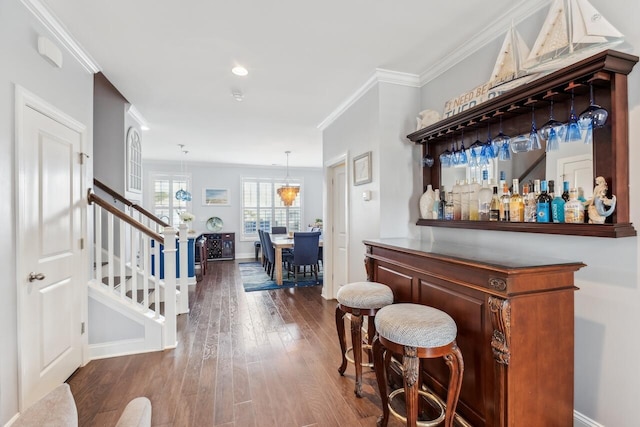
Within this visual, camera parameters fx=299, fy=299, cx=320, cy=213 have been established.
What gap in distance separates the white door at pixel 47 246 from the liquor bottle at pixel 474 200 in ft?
10.3

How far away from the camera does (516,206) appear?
1.99 meters

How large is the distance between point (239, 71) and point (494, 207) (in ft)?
8.49

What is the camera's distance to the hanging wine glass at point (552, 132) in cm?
178

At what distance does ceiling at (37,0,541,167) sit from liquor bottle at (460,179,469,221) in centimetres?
117

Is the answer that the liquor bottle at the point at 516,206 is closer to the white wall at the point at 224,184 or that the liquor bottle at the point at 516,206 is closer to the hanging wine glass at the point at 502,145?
the hanging wine glass at the point at 502,145

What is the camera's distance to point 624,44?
1.54 metres

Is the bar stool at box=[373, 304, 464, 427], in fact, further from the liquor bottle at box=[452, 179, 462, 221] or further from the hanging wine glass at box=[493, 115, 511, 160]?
the hanging wine glass at box=[493, 115, 511, 160]

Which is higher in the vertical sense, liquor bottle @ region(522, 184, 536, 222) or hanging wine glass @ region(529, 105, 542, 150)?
hanging wine glass @ region(529, 105, 542, 150)

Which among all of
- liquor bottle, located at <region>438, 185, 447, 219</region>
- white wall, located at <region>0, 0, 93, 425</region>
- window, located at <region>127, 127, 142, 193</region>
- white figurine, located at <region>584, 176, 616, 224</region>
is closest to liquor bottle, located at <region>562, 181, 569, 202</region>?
white figurine, located at <region>584, 176, 616, 224</region>

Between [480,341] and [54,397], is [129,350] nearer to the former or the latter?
[54,397]

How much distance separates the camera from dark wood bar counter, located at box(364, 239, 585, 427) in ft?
4.56

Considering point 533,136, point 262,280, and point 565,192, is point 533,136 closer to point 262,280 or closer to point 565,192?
point 565,192

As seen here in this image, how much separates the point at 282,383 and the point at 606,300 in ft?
6.98

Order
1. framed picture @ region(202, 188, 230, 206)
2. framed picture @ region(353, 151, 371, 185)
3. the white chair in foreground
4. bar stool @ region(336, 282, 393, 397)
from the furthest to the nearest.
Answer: framed picture @ region(202, 188, 230, 206) → framed picture @ region(353, 151, 371, 185) → bar stool @ region(336, 282, 393, 397) → the white chair in foreground
